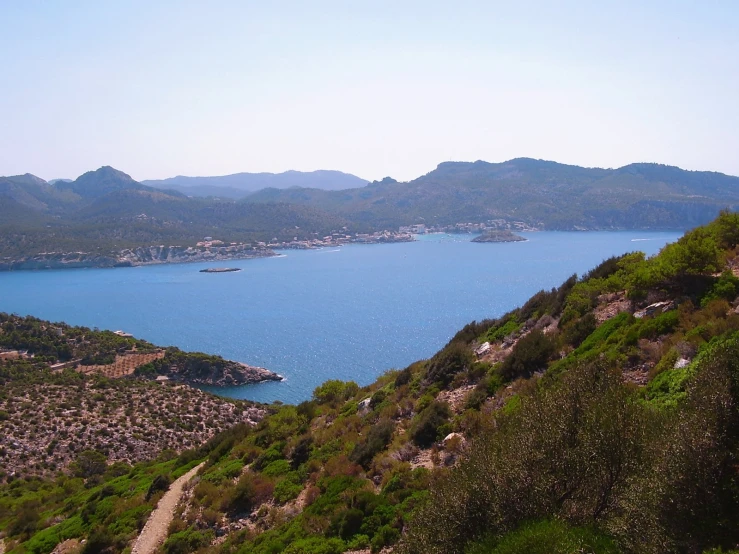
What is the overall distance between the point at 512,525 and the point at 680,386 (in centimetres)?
491

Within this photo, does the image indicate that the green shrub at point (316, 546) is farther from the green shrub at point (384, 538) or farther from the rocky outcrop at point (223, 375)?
the rocky outcrop at point (223, 375)

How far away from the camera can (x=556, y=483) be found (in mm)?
6949

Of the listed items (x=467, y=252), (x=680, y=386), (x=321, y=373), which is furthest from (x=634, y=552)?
(x=467, y=252)

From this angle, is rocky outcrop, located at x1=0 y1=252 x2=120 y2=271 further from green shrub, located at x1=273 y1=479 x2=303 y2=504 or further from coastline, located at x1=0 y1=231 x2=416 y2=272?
green shrub, located at x1=273 y1=479 x2=303 y2=504

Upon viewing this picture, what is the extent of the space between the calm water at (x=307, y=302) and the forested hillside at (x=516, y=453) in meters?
39.1

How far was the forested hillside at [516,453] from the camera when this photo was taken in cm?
600

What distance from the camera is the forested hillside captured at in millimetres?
5996

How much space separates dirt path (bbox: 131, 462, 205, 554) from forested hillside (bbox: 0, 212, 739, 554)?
0.49 meters

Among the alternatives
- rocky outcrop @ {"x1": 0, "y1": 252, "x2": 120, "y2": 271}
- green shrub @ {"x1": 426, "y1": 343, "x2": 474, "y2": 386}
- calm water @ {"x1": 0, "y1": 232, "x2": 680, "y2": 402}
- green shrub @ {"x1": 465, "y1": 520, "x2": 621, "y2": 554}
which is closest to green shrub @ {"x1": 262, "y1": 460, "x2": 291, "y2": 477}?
green shrub @ {"x1": 426, "y1": 343, "x2": 474, "y2": 386}

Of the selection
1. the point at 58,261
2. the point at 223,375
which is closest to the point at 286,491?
the point at 223,375

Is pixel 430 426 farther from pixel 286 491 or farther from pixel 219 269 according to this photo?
pixel 219 269

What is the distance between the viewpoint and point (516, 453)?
721 centimetres

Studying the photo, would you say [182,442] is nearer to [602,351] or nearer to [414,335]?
[602,351]

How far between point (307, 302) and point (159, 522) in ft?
298
